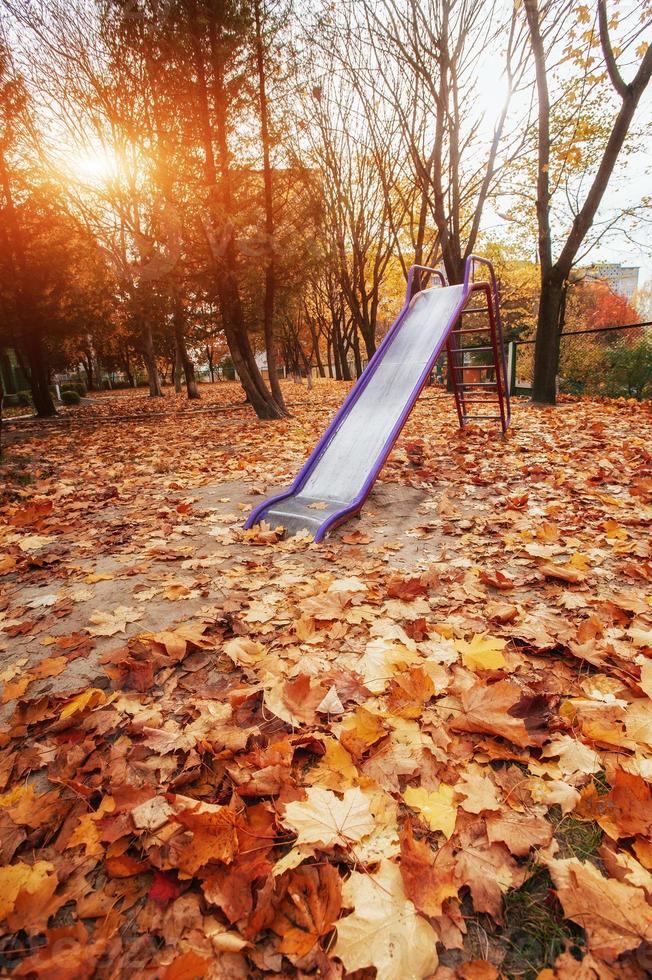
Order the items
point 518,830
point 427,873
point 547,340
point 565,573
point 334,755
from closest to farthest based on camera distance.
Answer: point 427,873 < point 518,830 < point 334,755 < point 565,573 < point 547,340

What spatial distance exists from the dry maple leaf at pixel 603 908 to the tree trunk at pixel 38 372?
15.4 meters

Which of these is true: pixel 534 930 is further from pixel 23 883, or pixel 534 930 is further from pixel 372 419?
pixel 372 419

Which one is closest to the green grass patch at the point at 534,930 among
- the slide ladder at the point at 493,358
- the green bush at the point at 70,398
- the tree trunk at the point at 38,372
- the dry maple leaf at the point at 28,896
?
the dry maple leaf at the point at 28,896

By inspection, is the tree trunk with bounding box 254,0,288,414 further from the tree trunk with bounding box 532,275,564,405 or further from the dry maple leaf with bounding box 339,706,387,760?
the dry maple leaf with bounding box 339,706,387,760

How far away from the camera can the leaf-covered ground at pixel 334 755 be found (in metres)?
1.04

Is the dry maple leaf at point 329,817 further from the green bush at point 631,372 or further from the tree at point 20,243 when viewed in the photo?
the tree at point 20,243

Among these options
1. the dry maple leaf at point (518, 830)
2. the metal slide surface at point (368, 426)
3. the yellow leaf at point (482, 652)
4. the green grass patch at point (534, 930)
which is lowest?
the green grass patch at point (534, 930)

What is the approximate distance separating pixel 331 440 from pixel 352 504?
1.16 m

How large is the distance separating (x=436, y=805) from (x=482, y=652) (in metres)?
0.70

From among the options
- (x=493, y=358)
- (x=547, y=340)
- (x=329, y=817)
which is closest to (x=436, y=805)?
(x=329, y=817)

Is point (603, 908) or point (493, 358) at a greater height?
point (493, 358)

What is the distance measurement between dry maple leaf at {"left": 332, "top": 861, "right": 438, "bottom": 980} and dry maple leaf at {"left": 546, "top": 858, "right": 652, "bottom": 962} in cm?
32

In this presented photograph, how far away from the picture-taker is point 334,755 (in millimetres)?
1500

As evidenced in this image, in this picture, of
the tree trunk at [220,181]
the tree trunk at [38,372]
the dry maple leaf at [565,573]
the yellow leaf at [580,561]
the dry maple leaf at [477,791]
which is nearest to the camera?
the dry maple leaf at [477,791]
